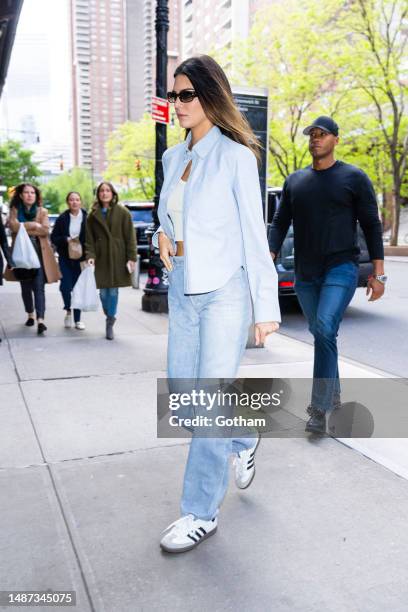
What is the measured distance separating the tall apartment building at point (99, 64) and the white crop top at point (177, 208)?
190m

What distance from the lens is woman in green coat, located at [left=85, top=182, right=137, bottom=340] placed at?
768 cm

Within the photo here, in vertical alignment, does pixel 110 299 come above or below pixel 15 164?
below

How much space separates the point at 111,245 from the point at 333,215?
412 centimetres

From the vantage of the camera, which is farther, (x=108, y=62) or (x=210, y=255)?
(x=108, y=62)

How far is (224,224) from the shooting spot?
2615 mm

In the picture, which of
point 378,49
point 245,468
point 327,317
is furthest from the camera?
point 378,49

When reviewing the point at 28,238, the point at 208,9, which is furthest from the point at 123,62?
the point at 28,238

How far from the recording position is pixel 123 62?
19300cm

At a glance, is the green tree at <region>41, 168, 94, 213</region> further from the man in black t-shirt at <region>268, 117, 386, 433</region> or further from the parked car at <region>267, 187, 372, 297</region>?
the man in black t-shirt at <region>268, 117, 386, 433</region>

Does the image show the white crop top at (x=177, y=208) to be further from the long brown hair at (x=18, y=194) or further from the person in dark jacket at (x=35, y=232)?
the long brown hair at (x=18, y=194)

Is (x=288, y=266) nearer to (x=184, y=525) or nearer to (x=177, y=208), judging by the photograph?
(x=177, y=208)

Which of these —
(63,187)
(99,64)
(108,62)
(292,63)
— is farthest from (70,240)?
(99,64)

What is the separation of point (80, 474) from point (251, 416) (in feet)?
4.89

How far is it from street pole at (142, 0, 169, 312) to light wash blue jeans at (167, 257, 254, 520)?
22.0 feet
